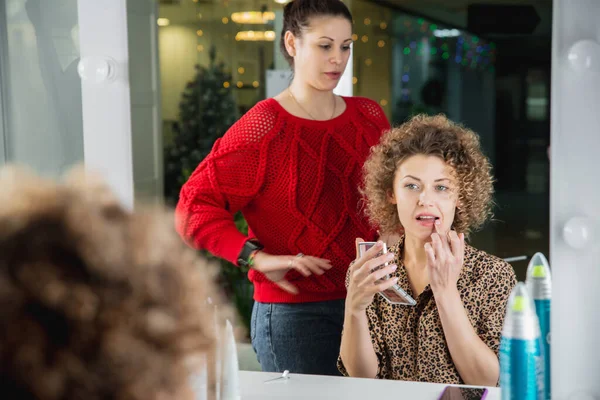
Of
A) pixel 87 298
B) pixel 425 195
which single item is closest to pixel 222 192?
pixel 425 195

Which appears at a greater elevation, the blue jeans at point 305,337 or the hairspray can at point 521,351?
the hairspray can at point 521,351

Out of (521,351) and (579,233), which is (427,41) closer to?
(579,233)

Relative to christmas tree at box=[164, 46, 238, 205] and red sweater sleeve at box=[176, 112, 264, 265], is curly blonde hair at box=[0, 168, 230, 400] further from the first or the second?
christmas tree at box=[164, 46, 238, 205]

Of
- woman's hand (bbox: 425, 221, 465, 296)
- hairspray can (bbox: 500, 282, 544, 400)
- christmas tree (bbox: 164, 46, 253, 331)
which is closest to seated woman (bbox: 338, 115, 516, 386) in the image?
woman's hand (bbox: 425, 221, 465, 296)

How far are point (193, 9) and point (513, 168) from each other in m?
4.05

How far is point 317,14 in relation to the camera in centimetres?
189

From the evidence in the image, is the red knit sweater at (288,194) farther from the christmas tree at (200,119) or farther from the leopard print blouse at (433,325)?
the christmas tree at (200,119)

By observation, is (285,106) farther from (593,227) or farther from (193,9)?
(193,9)

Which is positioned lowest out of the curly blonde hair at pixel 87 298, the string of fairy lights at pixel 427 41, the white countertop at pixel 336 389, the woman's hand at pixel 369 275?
the white countertop at pixel 336 389

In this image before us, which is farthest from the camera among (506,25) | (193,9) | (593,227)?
(506,25)

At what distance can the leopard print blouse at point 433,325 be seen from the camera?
1.58 metres

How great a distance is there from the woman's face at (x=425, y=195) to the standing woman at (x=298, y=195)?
0.75ft

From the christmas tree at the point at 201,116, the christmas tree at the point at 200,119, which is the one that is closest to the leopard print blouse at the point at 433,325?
the christmas tree at the point at 200,119

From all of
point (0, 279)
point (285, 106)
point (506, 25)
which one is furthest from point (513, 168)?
point (0, 279)
